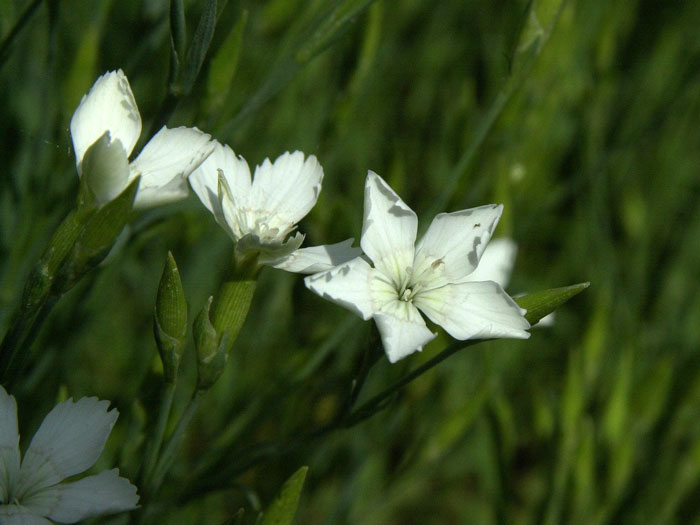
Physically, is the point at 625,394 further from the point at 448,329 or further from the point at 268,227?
the point at 268,227

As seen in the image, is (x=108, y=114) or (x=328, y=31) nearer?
Answer: (x=108, y=114)

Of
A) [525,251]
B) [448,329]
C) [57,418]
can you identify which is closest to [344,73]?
[448,329]

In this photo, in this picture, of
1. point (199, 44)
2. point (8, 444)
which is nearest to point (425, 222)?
point (199, 44)

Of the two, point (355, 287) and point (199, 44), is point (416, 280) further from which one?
point (199, 44)

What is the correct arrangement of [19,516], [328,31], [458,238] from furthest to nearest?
[328,31] → [458,238] → [19,516]

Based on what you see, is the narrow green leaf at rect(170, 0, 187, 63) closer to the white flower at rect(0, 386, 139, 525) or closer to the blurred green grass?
the blurred green grass

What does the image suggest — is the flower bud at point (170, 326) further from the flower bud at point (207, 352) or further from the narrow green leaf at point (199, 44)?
the narrow green leaf at point (199, 44)

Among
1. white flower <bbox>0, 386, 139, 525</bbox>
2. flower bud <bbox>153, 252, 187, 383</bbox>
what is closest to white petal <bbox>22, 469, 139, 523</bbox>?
white flower <bbox>0, 386, 139, 525</bbox>
